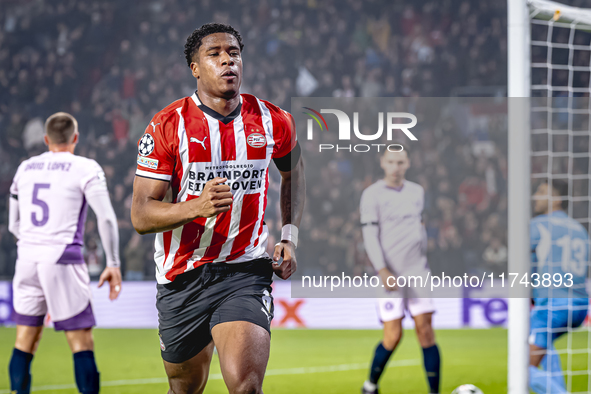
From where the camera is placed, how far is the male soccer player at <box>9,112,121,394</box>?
4.45m

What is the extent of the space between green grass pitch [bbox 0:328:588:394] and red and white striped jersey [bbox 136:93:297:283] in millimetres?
2595

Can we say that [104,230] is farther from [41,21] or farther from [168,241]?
[41,21]

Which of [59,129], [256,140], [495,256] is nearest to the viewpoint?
[256,140]

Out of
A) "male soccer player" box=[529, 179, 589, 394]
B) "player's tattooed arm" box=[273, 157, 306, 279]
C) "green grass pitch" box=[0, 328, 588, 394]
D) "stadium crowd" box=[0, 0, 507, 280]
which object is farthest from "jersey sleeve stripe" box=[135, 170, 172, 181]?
"stadium crowd" box=[0, 0, 507, 280]

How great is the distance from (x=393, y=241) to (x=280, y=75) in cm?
778

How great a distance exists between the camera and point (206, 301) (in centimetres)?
300

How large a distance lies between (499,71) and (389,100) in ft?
8.86

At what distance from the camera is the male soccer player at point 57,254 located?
4445mm

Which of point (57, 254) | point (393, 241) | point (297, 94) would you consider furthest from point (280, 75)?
point (57, 254)

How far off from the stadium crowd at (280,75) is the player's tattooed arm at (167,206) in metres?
6.59

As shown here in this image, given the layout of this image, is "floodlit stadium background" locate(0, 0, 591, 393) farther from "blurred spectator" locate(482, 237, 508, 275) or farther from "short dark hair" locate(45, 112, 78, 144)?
"short dark hair" locate(45, 112, 78, 144)

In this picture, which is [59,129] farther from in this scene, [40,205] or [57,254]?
[57,254]

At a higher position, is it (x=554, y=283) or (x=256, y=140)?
(x=256, y=140)

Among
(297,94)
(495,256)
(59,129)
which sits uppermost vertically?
(297,94)
